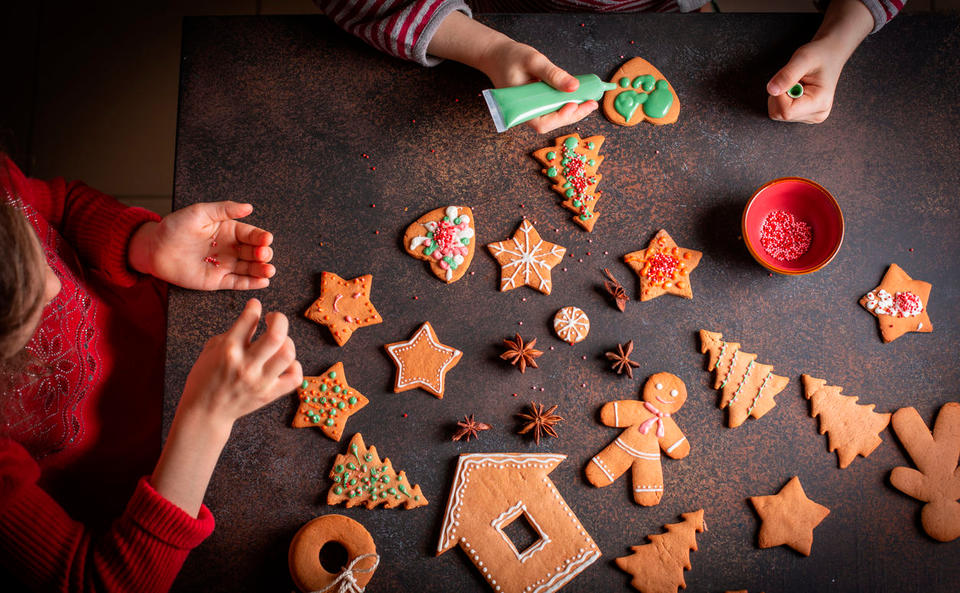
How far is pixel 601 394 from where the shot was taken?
106 cm

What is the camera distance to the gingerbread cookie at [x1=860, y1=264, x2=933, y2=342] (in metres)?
1.06

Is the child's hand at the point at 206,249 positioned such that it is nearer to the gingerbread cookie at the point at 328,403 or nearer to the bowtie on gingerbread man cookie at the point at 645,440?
the gingerbread cookie at the point at 328,403

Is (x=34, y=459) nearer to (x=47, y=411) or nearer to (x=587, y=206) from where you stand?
(x=47, y=411)

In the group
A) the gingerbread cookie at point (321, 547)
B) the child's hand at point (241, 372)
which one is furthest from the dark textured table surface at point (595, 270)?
the child's hand at point (241, 372)

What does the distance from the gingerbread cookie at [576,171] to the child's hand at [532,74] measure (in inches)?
2.1

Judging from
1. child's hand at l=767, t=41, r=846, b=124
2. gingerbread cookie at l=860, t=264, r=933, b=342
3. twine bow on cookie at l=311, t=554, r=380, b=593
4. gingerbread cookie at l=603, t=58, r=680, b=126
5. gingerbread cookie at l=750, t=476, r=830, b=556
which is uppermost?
child's hand at l=767, t=41, r=846, b=124

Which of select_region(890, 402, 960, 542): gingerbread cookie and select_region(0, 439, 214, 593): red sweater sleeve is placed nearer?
select_region(0, 439, 214, 593): red sweater sleeve

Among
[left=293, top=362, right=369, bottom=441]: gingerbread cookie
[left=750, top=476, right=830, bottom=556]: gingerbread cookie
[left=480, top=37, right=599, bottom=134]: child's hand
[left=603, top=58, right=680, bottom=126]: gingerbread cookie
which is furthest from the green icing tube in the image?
[left=750, top=476, right=830, bottom=556]: gingerbread cookie

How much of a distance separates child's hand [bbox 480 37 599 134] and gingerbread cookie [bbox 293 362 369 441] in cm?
58

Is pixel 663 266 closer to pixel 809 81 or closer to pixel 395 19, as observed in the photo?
pixel 809 81

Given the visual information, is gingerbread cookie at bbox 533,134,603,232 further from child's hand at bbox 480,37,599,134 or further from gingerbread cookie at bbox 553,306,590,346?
gingerbread cookie at bbox 553,306,590,346

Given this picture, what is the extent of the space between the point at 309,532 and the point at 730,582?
0.74 m

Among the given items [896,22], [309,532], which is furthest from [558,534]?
[896,22]

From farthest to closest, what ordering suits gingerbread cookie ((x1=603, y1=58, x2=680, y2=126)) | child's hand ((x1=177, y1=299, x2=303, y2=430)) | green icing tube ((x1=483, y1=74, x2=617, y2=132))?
gingerbread cookie ((x1=603, y1=58, x2=680, y2=126)) → green icing tube ((x1=483, y1=74, x2=617, y2=132)) → child's hand ((x1=177, y1=299, x2=303, y2=430))
